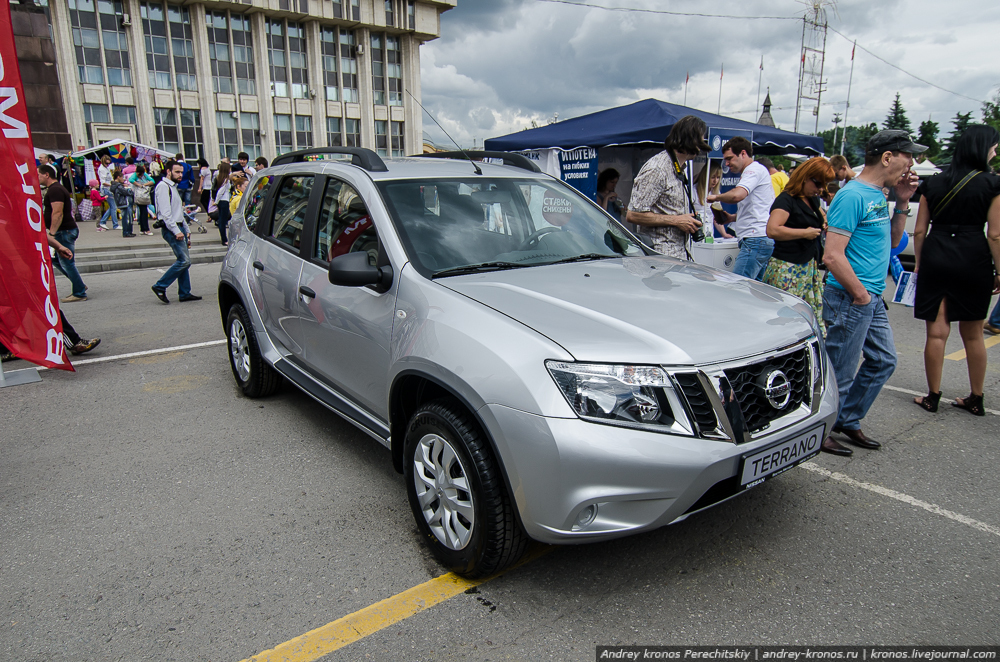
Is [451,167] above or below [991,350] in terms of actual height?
above

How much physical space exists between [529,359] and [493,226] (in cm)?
132

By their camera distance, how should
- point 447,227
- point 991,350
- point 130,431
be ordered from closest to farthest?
1. point 447,227
2. point 130,431
3. point 991,350

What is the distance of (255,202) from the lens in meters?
4.68

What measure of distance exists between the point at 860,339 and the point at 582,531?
8.15ft

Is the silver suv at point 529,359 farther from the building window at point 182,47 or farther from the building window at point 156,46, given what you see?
the building window at point 182,47

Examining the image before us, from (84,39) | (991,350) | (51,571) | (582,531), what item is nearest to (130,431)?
(51,571)

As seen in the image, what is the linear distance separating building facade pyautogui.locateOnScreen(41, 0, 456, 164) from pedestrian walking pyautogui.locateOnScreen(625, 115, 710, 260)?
4113 centimetres

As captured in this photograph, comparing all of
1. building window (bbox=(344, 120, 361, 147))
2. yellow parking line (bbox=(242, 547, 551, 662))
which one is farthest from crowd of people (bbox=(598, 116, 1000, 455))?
building window (bbox=(344, 120, 361, 147))

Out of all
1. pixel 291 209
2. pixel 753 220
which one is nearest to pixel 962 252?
pixel 753 220

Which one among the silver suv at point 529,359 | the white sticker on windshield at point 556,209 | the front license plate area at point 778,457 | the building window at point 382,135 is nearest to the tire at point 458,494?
the silver suv at point 529,359

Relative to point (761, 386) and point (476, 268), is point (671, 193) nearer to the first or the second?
point (476, 268)

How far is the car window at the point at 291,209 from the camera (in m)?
3.85

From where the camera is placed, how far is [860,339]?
3.70 meters

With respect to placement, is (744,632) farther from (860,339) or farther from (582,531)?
(860,339)
